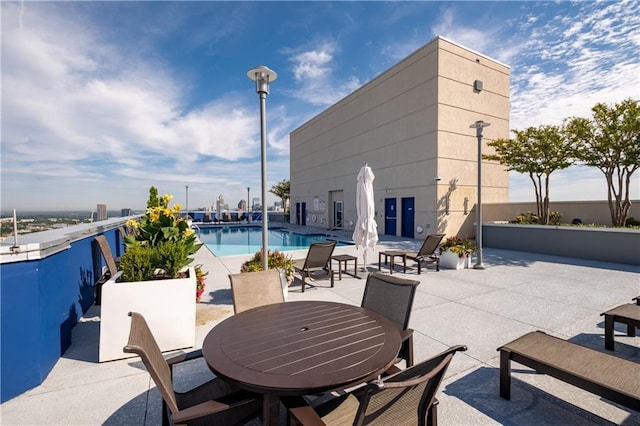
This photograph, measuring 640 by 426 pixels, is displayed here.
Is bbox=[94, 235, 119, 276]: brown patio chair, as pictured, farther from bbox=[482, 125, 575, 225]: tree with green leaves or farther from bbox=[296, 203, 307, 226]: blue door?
bbox=[296, 203, 307, 226]: blue door

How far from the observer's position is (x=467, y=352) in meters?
3.12

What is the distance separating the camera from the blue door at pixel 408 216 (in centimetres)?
1433

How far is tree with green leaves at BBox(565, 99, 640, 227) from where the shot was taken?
28.4 ft

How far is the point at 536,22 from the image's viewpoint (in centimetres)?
934

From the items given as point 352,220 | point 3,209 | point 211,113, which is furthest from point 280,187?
point 3,209

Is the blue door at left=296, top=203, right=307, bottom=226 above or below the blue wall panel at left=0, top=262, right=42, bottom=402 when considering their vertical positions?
above

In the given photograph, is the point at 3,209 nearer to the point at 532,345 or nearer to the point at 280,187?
the point at 532,345

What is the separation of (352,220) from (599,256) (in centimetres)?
1193

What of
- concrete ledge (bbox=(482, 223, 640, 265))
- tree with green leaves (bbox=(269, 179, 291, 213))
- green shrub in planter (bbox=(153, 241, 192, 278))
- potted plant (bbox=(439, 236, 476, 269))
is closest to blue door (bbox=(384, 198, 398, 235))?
concrete ledge (bbox=(482, 223, 640, 265))

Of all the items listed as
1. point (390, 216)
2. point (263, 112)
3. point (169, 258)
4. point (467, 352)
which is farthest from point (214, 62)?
point (467, 352)

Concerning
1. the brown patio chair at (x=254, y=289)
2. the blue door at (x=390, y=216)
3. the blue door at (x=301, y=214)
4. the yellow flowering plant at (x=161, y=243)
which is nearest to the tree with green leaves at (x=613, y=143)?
the blue door at (x=390, y=216)

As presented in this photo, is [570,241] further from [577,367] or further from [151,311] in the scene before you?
[151,311]

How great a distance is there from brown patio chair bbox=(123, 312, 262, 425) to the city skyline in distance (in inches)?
86.7

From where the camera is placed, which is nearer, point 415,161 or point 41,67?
point 41,67
